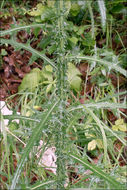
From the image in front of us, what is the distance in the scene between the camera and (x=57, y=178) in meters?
0.80

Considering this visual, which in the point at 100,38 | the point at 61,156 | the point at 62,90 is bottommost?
the point at 61,156

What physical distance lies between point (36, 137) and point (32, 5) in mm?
2028

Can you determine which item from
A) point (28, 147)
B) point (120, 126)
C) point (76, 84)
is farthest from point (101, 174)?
point (76, 84)

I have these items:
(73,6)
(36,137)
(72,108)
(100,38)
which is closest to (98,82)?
(100,38)

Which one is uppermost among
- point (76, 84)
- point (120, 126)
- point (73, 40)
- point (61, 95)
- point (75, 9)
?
point (75, 9)

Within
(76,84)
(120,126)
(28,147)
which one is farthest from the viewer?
(76,84)

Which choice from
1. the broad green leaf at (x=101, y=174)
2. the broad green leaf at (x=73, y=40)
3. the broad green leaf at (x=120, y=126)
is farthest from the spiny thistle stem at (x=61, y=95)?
the broad green leaf at (x=73, y=40)

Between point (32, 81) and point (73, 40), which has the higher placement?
point (73, 40)

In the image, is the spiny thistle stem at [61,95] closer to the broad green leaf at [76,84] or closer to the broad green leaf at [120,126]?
the broad green leaf at [120,126]

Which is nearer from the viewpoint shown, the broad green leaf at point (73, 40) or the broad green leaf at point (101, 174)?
the broad green leaf at point (101, 174)

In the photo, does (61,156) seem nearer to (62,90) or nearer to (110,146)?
(62,90)

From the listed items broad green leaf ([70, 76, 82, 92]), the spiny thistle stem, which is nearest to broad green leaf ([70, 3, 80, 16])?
broad green leaf ([70, 76, 82, 92])

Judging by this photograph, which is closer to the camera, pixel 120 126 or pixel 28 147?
pixel 28 147

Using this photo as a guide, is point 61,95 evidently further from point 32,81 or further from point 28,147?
point 32,81
